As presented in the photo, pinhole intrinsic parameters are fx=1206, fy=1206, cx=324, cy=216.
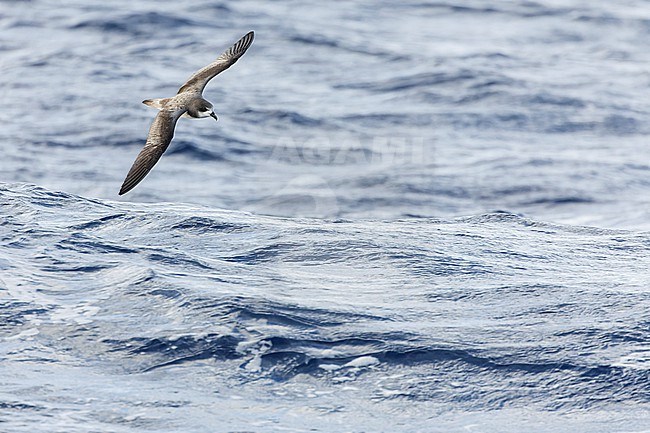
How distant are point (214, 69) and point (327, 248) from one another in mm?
1906

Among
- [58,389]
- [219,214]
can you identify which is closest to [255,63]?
[219,214]

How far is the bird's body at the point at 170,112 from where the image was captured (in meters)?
9.38

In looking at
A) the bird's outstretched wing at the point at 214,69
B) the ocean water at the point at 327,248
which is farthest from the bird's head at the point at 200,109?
the ocean water at the point at 327,248

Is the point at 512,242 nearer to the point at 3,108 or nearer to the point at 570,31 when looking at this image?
the point at 3,108

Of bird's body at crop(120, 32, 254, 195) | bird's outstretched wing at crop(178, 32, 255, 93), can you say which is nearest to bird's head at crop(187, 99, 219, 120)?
bird's body at crop(120, 32, 254, 195)

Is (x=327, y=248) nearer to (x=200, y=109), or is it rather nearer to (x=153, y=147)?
(x=200, y=109)

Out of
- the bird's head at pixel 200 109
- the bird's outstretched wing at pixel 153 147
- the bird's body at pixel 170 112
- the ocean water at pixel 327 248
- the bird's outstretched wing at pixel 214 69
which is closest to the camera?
the ocean water at pixel 327 248

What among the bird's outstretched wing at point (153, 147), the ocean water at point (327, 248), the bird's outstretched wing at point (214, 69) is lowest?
the ocean water at point (327, 248)

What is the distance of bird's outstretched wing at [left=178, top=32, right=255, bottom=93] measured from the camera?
415 inches

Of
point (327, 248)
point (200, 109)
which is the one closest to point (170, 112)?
point (200, 109)

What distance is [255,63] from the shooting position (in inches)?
1010

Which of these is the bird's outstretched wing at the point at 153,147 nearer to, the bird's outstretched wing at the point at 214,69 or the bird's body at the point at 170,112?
the bird's body at the point at 170,112

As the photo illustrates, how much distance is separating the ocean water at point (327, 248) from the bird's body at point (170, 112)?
2.99ft

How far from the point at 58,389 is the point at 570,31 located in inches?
913
